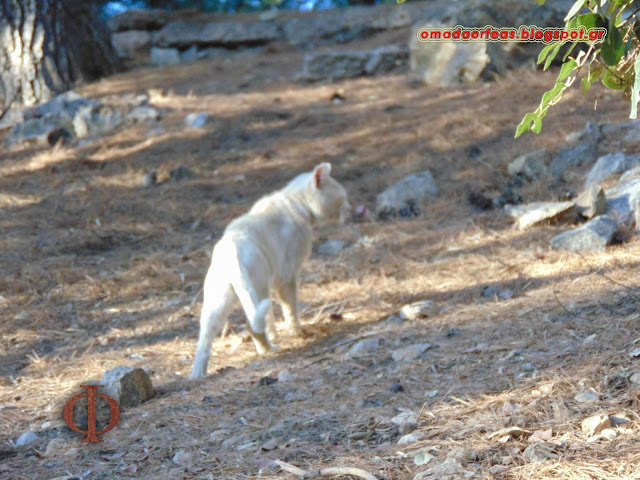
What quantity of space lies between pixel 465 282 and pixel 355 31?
418 inches

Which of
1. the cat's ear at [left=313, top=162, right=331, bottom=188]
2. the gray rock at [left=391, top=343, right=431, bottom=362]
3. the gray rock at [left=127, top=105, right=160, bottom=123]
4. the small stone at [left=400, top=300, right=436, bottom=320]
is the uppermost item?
the gray rock at [left=127, top=105, right=160, bottom=123]

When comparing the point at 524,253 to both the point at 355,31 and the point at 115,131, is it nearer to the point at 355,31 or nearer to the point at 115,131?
the point at 115,131

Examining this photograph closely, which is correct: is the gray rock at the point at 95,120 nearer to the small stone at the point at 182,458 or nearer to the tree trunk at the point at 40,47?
the tree trunk at the point at 40,47

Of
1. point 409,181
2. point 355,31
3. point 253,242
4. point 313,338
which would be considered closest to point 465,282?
point 313,338

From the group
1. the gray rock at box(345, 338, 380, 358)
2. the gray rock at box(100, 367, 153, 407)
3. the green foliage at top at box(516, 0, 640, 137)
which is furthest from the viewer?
the gray rock at box(345, 338, 380, 358)

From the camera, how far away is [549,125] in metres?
8.12

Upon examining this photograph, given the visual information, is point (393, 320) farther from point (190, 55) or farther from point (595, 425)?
point (190, 55)

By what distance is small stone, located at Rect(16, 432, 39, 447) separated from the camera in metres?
3.28

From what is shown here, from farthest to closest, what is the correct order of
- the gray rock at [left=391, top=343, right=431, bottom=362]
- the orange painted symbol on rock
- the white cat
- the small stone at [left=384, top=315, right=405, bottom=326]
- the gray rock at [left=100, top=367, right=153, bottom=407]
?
the small stone at [left=384, top=315, right=405, bottom=326] → the white cat → the gray rock at [left=391, top=343, right=431, bottom=362] → the gray rock at [left=100, top=367, right=153, bottom=407] → the orange painted symbol on rock

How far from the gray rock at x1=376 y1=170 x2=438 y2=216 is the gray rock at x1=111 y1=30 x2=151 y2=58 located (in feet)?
31.0

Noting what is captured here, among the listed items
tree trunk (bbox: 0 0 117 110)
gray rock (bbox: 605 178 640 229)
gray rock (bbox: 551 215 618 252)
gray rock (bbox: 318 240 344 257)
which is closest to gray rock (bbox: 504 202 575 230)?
gray rock (bbox: 605 178 640 229)

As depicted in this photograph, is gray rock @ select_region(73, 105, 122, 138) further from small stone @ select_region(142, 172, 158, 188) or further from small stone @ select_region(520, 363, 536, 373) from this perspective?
small stone @ select_region(520, 363, 536, 373)

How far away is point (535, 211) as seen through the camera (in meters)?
6.10

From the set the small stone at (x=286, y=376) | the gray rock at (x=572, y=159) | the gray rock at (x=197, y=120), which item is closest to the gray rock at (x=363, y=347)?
the small stone at (x=286, y=376)
